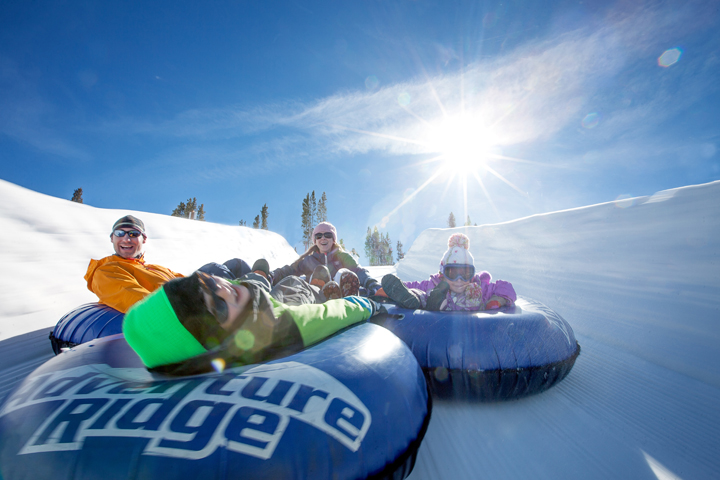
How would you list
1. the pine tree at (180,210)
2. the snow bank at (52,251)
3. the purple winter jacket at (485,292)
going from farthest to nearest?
the pine tree at (180,210), the snow bank at (52,251), the purple winter jacket at (485,292)

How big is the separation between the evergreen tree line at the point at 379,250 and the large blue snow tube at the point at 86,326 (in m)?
43.7

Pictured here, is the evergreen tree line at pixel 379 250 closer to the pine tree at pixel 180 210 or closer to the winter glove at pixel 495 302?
the pine tree at pixel 180 210

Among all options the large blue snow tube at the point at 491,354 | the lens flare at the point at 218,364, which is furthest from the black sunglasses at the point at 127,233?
the large blue snow tube at the point at 491,354

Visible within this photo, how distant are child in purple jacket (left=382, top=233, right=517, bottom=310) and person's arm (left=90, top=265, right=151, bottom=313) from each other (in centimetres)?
234

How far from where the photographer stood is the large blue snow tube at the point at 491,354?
196 centimetres

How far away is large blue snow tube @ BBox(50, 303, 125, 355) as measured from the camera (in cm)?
222

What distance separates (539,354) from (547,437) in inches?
20.7

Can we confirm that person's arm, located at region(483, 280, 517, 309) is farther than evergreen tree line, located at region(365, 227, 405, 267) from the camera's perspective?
No

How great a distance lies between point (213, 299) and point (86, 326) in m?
2.16

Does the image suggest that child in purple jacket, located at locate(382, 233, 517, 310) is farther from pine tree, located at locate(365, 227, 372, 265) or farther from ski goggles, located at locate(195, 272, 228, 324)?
pine tree, located at locate(365, 227, 372, 265)

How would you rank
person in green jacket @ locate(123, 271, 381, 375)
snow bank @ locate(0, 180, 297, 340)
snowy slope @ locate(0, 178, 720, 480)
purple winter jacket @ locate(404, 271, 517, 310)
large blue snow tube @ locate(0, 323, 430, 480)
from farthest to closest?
snow bank @ locate(0, 180, 297, 340) → purple winter jacket @ locate(404, 271, 517, 310) → snowy slope @ locate(0, 178, 720, 480) → person in green jacket @ locate(123, 271, 381, 375) → large blue snow tube @ locate(0, 323, 430, 480)

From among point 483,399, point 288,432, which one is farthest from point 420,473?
point 288,432

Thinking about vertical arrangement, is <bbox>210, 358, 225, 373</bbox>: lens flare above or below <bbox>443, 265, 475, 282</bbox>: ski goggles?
below

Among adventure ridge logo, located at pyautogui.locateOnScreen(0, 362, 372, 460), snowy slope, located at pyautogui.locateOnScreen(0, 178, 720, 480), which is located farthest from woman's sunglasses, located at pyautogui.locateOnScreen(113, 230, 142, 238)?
adventure ridge logo, located at pyautogui.locateOnScreen(0, 362, 372, 460)
